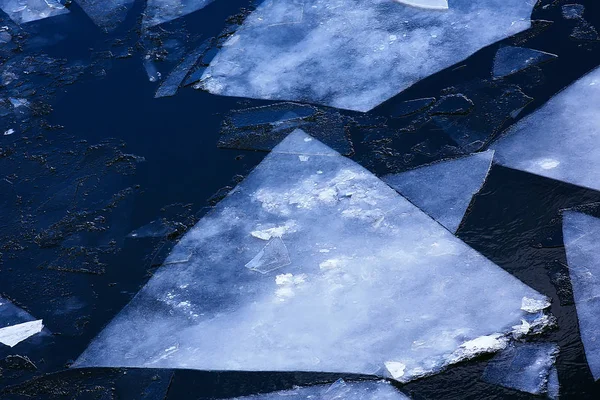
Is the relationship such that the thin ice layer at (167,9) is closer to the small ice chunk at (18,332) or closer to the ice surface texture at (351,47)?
the ice surface texture at (351,47)

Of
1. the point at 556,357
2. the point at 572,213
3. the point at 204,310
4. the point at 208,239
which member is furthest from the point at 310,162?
Result: the point at 556,357

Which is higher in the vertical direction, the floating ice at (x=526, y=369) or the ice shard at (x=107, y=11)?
the ice shard at (x=107, y=11)

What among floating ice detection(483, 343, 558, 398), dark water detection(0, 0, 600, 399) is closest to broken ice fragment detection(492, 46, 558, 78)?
dark water detection(0, 0, 600, 399)

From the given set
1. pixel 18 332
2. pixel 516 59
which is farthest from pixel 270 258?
pixel 516 59

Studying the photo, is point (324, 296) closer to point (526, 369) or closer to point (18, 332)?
point (526, 369)

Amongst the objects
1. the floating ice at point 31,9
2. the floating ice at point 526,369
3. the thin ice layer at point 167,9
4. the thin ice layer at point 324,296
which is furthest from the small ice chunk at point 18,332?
the floating ice at point 31,9

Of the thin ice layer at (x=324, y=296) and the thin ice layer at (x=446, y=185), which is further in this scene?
the thin ice layer at (x=446, y=185)

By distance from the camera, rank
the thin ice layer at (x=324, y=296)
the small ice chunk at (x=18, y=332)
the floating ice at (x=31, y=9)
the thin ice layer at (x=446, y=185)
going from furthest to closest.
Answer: the floating ice at (x=31, y=9), the thin ice layer at (x=446, y=185), the small ice chunk at (x=18, y=332), the thin ice layer at (x=324, y=296)

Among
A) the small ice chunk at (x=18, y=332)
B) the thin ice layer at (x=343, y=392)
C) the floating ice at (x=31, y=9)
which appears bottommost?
the small ice chunk at (x=18, y=332)
